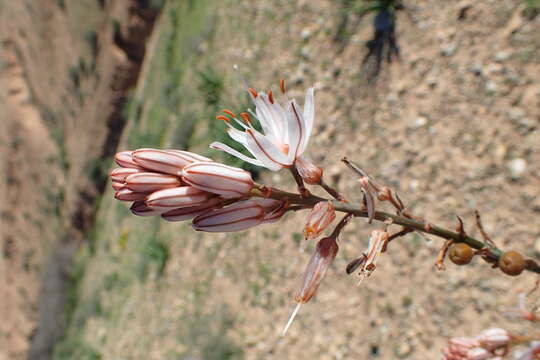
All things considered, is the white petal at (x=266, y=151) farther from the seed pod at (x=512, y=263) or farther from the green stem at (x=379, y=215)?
the seed pod at (x=512, y=263)

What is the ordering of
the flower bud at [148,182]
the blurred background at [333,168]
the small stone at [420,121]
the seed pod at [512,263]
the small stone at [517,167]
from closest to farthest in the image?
the seed pod at [512,263], the flower bud at [148,182], the small stone at [517,167], the blurred background at [333,168], the small stone at [420,121]

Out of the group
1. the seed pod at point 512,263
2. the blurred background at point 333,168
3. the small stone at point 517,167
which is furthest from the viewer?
the blurred background at point 333,168

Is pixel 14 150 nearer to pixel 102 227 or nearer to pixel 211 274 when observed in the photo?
Answer: pixel 102 227

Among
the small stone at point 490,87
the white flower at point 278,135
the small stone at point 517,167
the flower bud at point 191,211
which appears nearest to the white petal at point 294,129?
the white flower at point 278,135

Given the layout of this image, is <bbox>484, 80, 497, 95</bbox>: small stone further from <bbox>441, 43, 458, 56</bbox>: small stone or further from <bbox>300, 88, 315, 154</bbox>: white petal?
<bbox>300, 88, 315, 154</bbox>: white petal

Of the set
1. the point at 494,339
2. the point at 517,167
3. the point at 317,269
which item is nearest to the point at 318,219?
the point at 317,269

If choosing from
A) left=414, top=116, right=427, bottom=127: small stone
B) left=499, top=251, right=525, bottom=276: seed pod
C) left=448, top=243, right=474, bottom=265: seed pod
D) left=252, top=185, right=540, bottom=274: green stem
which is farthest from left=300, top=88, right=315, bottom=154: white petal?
left=414, top=116, right=427, bottom=127: small stone

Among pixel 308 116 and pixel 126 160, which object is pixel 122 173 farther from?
pixel 308 116
